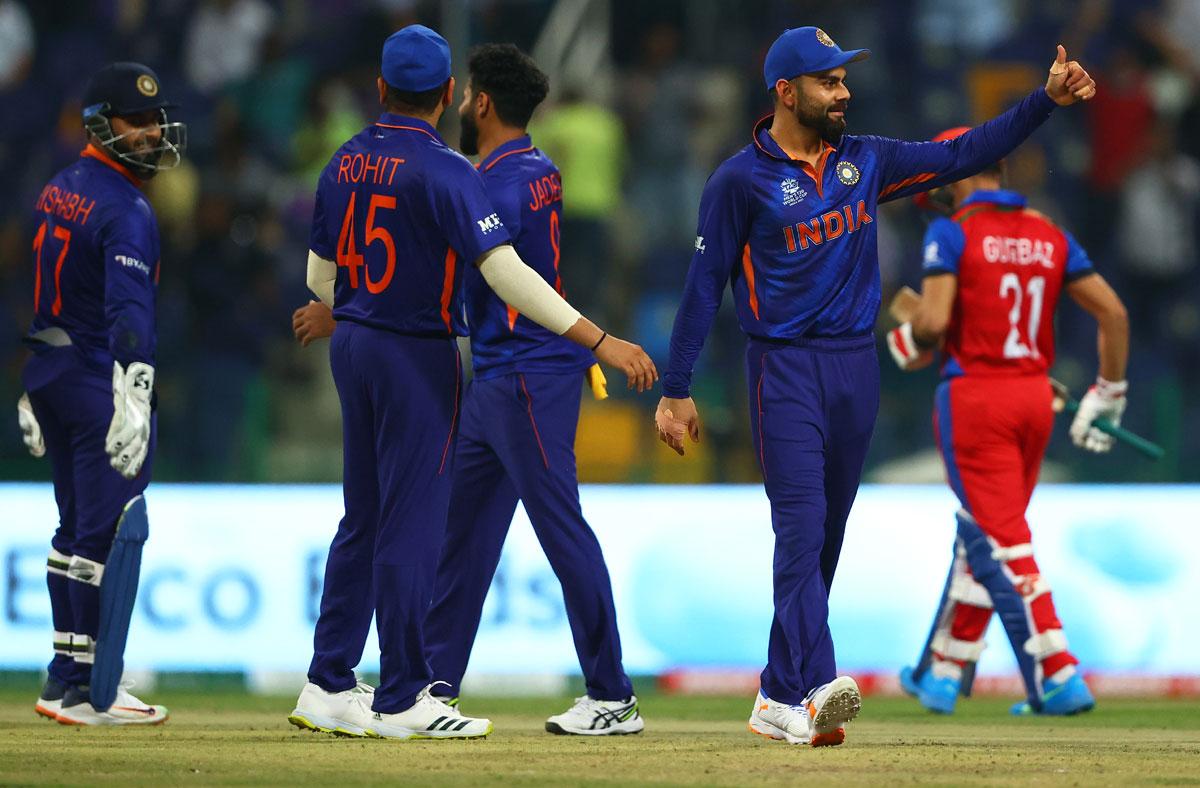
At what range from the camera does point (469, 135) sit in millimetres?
8484

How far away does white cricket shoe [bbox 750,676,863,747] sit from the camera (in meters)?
7.31

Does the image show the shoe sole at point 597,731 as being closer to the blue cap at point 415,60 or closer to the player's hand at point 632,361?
the player's hand at point 632,361

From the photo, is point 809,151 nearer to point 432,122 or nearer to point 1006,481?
point 432,122

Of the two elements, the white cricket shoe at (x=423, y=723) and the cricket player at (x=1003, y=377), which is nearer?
the white cricket shoe at (x=423, y=723)

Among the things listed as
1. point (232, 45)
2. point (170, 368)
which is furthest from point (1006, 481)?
point (232, 45)

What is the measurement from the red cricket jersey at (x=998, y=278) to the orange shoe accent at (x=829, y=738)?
297 cm

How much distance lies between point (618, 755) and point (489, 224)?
2060 mm

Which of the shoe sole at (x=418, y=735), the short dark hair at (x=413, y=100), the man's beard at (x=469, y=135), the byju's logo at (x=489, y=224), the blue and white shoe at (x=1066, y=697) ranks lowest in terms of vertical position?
the blue and white shoe at (x=1066, y=697)

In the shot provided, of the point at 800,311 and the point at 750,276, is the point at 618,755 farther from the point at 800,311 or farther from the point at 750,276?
the point at 750,276

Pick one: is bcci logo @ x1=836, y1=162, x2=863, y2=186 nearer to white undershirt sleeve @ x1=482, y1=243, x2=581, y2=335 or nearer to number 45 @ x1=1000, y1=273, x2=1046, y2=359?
white undershirt sleeve @ x1=482, y1=243, x2=581, y2=335

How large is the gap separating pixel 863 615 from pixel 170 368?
513 cm

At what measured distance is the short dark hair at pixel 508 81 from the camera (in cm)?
835

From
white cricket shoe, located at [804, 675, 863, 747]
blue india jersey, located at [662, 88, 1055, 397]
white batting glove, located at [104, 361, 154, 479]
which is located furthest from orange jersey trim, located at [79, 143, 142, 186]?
white cricket shoe, located at [804, 675, 863, 747]

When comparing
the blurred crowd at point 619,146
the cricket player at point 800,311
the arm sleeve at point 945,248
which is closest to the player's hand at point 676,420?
the cricket player at point 800,311
